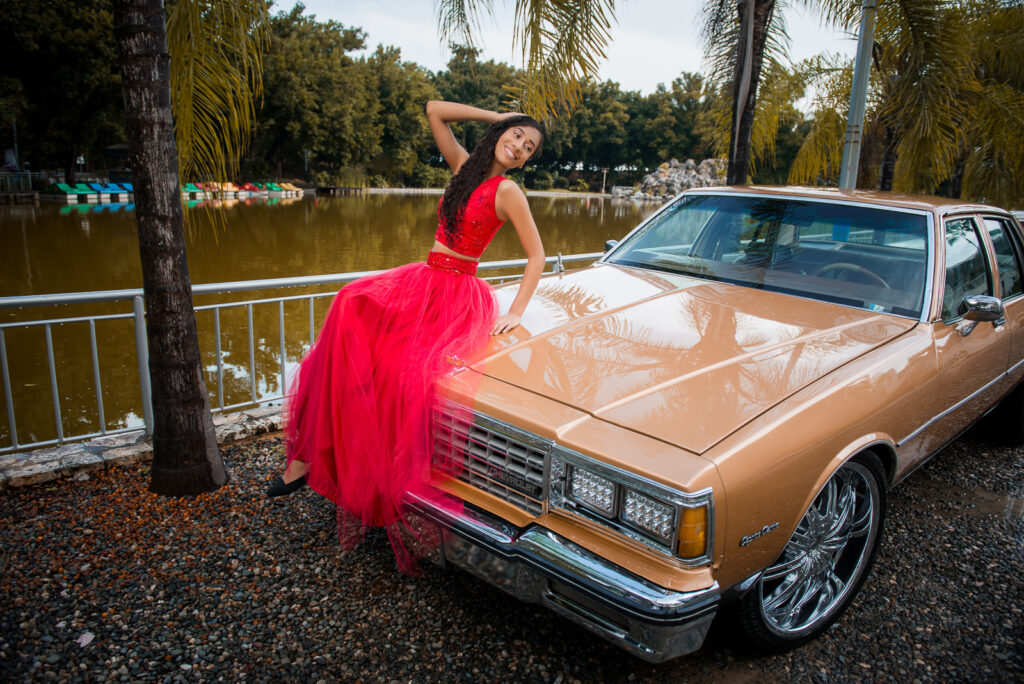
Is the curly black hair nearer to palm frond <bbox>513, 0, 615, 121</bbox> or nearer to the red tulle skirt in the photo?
the red tulle skirt

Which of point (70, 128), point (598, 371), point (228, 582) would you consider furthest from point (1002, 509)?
point (70, 128)

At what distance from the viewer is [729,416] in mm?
2199

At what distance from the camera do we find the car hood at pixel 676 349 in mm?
2266

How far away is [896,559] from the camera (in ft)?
10.8

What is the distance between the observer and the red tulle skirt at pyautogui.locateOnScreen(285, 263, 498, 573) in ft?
8.43

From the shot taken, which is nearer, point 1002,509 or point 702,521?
point 702,521

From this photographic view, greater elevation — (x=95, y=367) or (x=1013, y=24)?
(x=1013, y=24)

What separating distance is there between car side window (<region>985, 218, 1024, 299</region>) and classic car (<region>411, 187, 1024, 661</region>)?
17cm

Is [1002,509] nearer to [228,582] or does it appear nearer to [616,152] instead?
[228,582]

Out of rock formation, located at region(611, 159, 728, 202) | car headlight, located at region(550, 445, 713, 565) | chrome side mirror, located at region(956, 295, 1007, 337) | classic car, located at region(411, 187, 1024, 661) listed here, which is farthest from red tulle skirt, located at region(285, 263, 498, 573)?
rock formation, located at region(611, 159, 728, 202)

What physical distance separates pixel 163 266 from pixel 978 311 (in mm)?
4149

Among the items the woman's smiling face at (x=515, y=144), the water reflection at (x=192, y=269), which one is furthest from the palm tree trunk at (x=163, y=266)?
the woman's smiling face at (x=515, y=144)

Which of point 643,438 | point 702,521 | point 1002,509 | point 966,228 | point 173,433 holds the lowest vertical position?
point 1002,509

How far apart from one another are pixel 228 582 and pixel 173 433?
1.03 m
